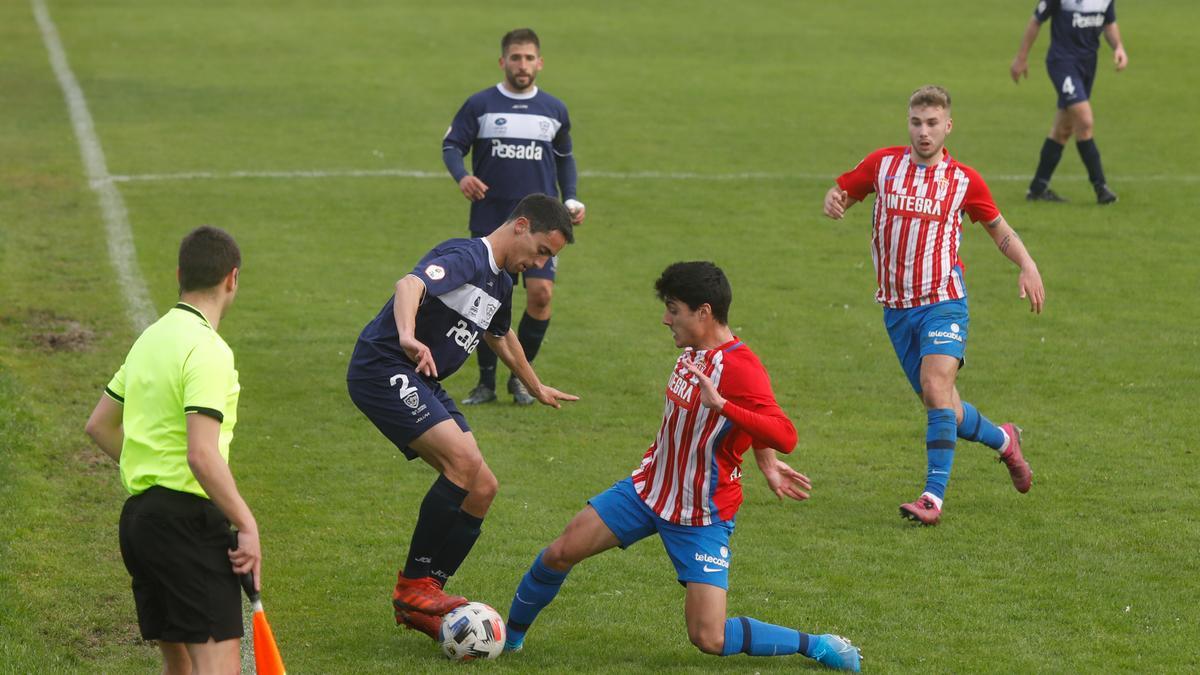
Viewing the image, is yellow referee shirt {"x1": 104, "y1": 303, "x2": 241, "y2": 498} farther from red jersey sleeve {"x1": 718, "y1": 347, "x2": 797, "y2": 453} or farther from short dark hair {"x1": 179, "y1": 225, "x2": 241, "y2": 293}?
red jersey sleeve {"x1": 718, "y1": 347, "x2": 797, "y2": 453}

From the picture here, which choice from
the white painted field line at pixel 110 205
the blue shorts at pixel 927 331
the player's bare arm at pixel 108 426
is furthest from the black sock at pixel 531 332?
the player's bare arm at pixel 108 426

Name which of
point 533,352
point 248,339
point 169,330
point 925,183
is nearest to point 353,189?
point 248,339

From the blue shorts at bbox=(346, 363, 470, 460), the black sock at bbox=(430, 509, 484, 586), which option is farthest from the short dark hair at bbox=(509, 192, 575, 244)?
the black sock at bbox=(430, 509, 484, 586)

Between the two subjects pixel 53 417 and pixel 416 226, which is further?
pixel 416 226

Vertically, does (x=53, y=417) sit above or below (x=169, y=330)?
below

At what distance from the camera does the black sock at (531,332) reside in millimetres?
11242

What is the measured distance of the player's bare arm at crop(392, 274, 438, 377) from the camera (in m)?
6.55

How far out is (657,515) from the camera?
663 cm

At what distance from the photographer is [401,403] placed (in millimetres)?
6961

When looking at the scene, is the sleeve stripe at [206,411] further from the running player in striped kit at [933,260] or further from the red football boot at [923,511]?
the running player in striped kit at [933,260]

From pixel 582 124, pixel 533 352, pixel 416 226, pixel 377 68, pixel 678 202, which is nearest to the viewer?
pixel 533 352

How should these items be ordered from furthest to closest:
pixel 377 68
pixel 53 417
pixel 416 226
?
1. pixel 377 68
2. pixel 416 226
3. pixel 53 417

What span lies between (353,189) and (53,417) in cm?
863

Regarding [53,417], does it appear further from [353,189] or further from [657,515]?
[353,189]
